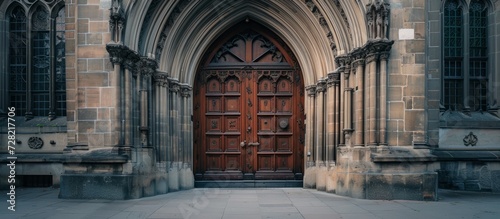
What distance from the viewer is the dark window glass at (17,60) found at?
12750 millimetres

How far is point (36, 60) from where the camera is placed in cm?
1276

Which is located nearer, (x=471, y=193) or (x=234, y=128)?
(x=471, y=193)

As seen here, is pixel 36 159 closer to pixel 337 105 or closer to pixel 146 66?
pixel 146 66

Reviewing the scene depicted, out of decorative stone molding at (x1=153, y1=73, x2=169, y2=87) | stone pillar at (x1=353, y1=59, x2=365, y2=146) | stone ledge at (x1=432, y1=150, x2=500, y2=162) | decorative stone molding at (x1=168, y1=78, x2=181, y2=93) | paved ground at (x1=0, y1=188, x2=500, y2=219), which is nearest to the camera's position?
paved ground at (x1=0, y1=188, x2=500, y2=219)

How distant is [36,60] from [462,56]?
12.8 m

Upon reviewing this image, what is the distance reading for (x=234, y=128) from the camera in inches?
523

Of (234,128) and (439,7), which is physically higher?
(439,7)

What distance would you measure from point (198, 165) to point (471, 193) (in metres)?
7.87

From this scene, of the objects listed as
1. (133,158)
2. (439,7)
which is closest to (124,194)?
(133,158)

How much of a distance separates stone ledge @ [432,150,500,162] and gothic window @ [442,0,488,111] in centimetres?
135

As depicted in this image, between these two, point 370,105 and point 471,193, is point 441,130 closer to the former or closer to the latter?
point 471,193

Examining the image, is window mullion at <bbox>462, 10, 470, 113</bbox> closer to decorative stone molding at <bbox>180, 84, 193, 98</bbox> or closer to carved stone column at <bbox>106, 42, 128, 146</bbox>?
decorative stone molding at <bbox>180, 84, 193, 98</bbox>

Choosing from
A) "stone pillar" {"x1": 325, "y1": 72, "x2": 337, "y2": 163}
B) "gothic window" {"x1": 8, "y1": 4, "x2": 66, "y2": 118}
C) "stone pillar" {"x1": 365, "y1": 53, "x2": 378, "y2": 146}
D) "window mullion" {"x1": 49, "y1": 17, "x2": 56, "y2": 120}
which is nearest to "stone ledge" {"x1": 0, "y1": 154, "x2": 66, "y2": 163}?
"window mullion" {"x1": 49, "y1": 17, "x2": 56, "y2": 120}

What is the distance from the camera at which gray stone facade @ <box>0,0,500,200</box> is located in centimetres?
992
